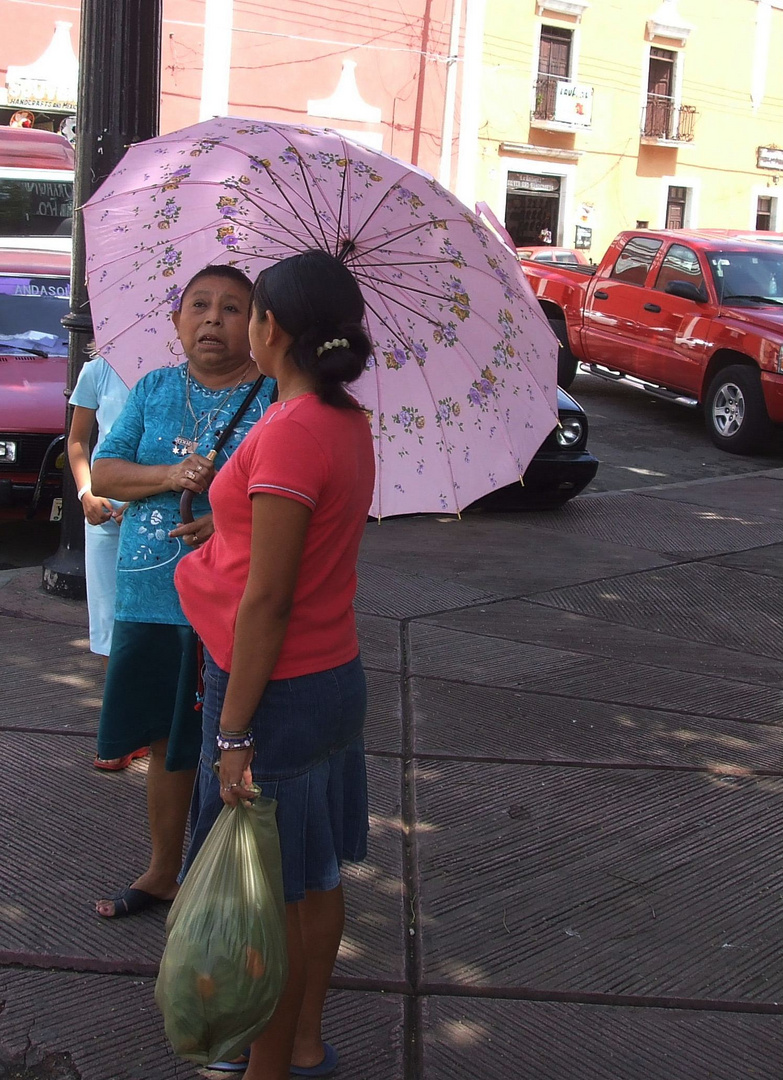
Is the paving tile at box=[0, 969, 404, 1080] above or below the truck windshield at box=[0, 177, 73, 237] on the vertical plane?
below

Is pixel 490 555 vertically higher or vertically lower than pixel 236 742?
lower

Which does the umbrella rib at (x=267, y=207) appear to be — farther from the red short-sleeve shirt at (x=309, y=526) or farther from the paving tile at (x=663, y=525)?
the paving tile at (x=663, y=525)

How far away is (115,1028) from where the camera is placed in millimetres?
2877

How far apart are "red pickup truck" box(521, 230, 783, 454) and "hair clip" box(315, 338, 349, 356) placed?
9.26 metres

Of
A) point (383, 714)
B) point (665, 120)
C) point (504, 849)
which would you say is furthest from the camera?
point (665, 120)

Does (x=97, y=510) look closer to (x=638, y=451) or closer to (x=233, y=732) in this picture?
(x=233, y=732)

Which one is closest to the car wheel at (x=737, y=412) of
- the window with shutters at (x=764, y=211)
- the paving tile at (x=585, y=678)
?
the paving tile at (x=585, y=678)

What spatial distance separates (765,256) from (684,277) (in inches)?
34.5

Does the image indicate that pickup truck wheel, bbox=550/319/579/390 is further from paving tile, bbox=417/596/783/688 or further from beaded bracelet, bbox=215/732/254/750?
beaded bracelet, bbox=215/732/254/750

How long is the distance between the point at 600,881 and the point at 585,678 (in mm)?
1765

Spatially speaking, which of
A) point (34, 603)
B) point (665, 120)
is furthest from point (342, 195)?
point (665, 120)

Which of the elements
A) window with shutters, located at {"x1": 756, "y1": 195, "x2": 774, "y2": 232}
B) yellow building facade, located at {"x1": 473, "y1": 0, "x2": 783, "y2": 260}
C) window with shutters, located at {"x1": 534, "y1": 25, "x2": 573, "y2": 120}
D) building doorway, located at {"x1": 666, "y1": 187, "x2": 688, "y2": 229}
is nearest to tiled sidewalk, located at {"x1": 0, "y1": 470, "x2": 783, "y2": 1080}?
yellow building facade, located at {"x1": 473, "y1": 0, "x2": 783, "y2": 260}

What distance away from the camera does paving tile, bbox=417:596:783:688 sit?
5.61 m

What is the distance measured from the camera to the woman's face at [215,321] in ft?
9.84
